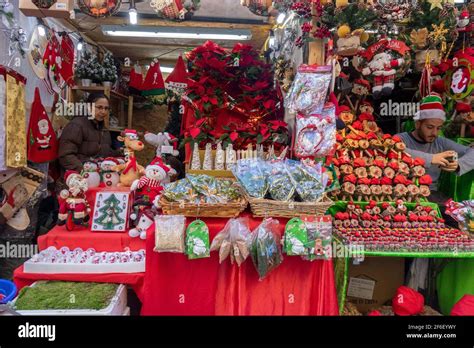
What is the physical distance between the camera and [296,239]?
2160 mm

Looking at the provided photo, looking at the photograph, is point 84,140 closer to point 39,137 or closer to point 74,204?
point 39,137

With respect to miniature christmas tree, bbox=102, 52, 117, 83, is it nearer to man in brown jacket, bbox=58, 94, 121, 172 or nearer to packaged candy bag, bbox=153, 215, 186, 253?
man in brown jacket, bbox=58, 94, 121, 172

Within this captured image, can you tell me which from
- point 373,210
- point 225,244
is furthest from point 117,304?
point 373,210

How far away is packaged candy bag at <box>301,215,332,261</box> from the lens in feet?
7.13

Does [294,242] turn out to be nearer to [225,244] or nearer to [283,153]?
[225,244]

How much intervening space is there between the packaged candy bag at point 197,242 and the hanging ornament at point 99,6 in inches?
73.1

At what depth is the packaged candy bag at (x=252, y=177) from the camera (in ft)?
7.52

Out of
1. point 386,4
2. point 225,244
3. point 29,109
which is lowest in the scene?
point 225,244

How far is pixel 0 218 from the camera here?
3273 millimetres

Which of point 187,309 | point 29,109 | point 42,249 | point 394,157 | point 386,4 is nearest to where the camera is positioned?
Result: point 187,309

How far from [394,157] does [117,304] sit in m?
2.24

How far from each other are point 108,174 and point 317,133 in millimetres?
1629

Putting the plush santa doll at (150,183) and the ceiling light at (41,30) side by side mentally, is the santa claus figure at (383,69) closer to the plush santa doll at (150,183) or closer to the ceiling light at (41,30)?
the plush santa doll at (150,183)

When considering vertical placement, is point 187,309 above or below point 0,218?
below
